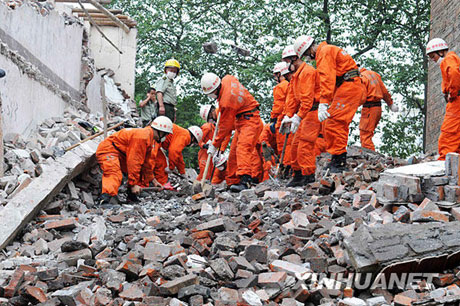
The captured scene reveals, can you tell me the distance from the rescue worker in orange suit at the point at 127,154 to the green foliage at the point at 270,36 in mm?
7931

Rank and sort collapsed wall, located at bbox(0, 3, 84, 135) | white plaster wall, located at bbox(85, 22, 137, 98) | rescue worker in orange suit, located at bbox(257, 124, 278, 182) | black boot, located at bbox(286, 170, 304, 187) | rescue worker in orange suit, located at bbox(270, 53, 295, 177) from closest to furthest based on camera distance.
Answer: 1. black boot, located at bbox(286, 170, 304, 187)
2. collapsed wall, located at bbox(0, 3, 84, 135)
3. rescue worker in orange suit, located at bbox(257, 124, 278, 182)
4. rescue worker in orange suit, located at bbox(270, 53, 295, 177)
5. white plaster wall, located at bbox(85, 22, 137, 98)

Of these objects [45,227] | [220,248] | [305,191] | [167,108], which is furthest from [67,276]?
[167,108]

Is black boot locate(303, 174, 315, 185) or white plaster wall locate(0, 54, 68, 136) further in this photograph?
white plaster wall locate(0, 54, 68, 136)

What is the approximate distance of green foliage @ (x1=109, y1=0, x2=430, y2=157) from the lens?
15.2 m

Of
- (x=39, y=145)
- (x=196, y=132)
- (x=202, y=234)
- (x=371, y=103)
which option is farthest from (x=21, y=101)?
(x=371, y=103)

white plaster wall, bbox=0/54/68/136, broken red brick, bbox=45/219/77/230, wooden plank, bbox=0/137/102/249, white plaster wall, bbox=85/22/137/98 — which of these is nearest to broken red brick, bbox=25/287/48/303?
wooden plank, bbox=0/137/102/249

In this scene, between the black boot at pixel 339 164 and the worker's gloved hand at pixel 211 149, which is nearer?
the black boot at pixel 339 164

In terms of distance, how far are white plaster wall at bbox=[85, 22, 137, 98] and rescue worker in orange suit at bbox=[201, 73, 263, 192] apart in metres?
7.23

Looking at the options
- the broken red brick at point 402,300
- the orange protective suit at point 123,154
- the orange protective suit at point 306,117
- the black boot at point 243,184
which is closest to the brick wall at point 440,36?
the orange protective suit at point 306,117

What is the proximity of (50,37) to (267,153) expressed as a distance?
4.43m

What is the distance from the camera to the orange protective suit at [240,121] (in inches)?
272

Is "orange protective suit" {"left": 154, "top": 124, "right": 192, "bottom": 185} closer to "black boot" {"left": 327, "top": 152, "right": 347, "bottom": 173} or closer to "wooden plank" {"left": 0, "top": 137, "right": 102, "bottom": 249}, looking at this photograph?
"wooden plank" {"left": 0, "top": 137, "right": 102, "bottom": 249}

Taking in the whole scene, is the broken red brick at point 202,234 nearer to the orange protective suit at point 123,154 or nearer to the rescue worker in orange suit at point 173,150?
the orange protective suit at point 123,154

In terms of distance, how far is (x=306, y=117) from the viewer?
6.64 m
